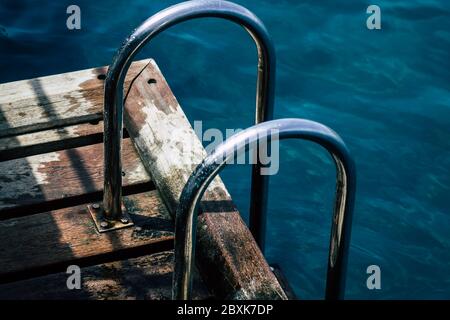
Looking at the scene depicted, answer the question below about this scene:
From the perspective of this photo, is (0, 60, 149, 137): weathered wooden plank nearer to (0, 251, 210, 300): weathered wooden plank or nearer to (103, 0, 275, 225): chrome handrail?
(103, 0, 275, 225): chrome handrail

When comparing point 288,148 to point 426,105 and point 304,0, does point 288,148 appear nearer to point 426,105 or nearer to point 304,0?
point 426,105

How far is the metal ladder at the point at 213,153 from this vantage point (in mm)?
1968

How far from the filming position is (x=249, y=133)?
77.0 inches

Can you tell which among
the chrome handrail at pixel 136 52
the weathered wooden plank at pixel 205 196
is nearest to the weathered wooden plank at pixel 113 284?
the weathered wooden plank at pixel 205 196

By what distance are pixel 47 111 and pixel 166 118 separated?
50cm

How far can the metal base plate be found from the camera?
2.71 metres

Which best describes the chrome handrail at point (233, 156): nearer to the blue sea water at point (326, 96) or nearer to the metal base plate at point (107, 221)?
the metal base plate at point (107, 221)

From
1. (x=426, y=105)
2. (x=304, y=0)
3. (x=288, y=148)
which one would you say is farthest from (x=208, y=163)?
(x=304, y=0)

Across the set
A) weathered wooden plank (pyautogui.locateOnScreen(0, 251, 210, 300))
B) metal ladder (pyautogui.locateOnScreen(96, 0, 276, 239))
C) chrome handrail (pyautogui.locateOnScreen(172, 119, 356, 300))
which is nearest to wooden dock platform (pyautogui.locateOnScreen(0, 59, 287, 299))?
weathered wooden plank (pyautogui.locateOnScreen(0, 251, 210, 300))

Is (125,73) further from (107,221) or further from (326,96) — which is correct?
(326,96)

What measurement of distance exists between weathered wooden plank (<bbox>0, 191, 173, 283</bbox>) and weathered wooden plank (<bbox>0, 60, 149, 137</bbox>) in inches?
20.8

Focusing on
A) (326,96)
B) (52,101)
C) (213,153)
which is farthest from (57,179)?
(326,96)

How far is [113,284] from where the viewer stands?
98.7 inches

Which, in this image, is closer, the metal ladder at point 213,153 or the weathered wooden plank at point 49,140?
the metal ladder at point 213,153
